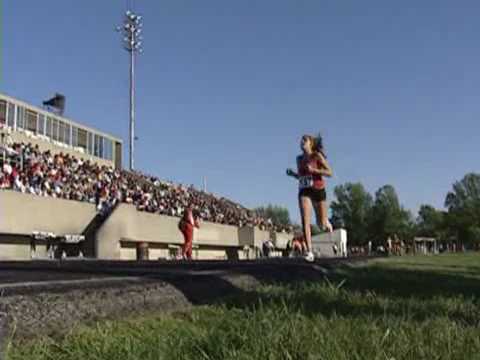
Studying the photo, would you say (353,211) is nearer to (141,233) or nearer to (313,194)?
(141,233)

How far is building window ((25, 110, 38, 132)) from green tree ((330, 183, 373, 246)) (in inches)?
3811

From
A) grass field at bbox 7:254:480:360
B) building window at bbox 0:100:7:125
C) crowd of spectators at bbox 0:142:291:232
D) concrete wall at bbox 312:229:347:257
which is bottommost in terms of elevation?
grass field at bbox 7:254:480:360

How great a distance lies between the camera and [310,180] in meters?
10.8

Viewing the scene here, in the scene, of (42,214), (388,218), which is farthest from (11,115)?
(388,218)

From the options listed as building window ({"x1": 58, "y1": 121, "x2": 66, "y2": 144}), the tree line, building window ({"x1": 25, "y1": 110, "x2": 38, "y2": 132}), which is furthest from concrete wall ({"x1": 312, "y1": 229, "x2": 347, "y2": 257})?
the tree line

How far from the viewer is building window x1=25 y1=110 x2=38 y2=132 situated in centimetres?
4191

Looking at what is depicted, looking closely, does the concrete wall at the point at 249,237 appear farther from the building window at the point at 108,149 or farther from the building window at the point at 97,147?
the building window at the point at 97,147

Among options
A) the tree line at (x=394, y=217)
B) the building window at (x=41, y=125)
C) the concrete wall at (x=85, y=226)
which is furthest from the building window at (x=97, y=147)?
the tree line at (x=394, y=217)

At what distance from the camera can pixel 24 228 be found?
28.8 metres

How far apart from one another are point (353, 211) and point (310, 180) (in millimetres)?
125968

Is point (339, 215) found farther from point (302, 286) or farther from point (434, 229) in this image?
point (302, 286)

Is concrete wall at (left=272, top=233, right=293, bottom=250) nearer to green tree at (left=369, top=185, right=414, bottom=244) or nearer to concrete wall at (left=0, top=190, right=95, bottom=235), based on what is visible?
concrete wall at (left=0, top=190, right=95, bottom=235)

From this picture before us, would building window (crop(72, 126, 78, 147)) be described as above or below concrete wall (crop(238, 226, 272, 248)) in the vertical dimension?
above

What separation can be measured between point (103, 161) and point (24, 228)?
2430cm
